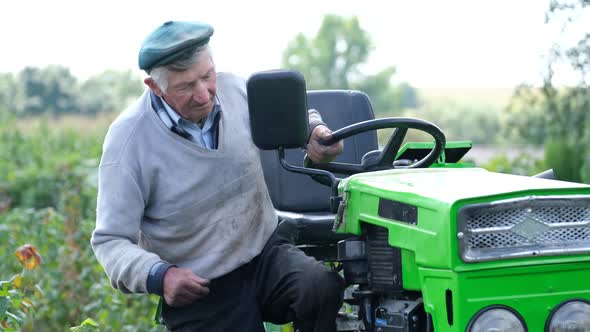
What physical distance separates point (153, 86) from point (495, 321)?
165cm

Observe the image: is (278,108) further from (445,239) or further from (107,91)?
(107,91)

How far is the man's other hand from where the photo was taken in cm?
362

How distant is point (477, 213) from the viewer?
3031 millimetres

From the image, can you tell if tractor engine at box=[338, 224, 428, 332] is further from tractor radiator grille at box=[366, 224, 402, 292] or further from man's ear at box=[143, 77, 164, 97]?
man's ear at box=[143, 77, 164, 97]

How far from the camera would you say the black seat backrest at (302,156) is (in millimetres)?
4602

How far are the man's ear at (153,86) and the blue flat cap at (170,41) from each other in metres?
0.05

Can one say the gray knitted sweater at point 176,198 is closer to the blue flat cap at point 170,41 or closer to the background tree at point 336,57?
the blue flat cap at point 170,41

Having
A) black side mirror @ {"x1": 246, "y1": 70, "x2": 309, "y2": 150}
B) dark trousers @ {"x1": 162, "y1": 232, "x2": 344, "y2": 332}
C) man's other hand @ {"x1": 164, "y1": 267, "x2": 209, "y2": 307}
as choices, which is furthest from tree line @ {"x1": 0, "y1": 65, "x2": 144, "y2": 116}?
black side mirror @ {"x1": 246, "y1": 70, "x2": 309, "y2": 150}

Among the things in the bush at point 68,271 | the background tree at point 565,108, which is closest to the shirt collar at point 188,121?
the bush at point 68,271

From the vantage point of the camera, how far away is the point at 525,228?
307 cm

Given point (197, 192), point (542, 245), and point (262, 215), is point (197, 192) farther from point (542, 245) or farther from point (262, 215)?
point (542, 245)

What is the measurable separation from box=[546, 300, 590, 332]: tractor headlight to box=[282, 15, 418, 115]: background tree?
1956 inches

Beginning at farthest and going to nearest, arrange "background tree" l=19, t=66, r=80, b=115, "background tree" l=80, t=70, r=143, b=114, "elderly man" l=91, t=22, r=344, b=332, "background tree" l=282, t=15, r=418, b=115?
"background tree" l=282, t=15, r=418, b=115
"background tree" l=80, t=70, r=143, b=114
"background tree" l=19, t=66, r=80, b=115
"elderly man" l=91, t=22, r=344, b=332

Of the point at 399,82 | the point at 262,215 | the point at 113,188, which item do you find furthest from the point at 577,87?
the point at 399,82
